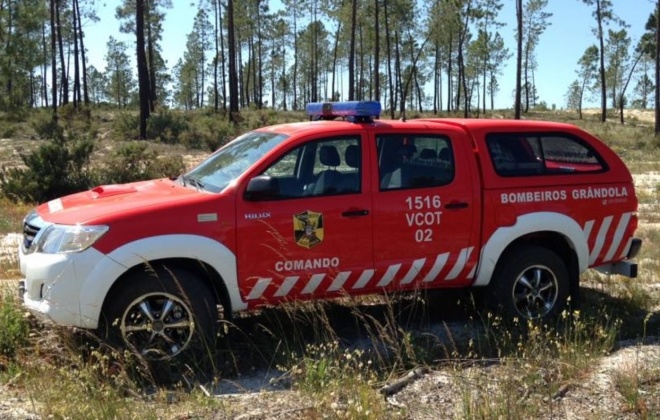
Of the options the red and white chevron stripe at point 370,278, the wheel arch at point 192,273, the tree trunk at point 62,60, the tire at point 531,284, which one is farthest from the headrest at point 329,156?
the tree trunk at point 62,60

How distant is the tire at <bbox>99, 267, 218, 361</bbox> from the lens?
4.51 metres

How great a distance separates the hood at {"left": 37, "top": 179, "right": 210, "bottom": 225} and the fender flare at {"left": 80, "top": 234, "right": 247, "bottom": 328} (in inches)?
9.6

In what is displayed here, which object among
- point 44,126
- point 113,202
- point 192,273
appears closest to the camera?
point 192,273

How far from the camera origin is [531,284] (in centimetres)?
584

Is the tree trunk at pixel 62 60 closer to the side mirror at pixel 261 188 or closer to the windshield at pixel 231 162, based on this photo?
the windshield at pixel 231 162

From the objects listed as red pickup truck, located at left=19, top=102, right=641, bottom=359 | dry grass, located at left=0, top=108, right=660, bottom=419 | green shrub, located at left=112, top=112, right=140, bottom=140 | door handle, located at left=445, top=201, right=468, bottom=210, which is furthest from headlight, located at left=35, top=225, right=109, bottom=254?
green shrub, located at left=112, top=112, right=140, bottom=140

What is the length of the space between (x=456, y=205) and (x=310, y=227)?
1.29m

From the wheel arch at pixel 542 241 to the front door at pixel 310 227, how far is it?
111 centimetres

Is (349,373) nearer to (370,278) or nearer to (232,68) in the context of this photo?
(370,278)

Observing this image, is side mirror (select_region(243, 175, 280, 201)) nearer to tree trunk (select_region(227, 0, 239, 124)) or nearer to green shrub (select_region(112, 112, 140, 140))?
green shrub (select_region(112, 112, 140, 140))

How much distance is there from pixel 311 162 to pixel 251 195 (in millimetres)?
663

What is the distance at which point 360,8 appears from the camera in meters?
44.7

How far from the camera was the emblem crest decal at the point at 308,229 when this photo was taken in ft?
16.2

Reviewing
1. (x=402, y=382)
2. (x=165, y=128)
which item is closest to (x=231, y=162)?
(x=402, y=382)
